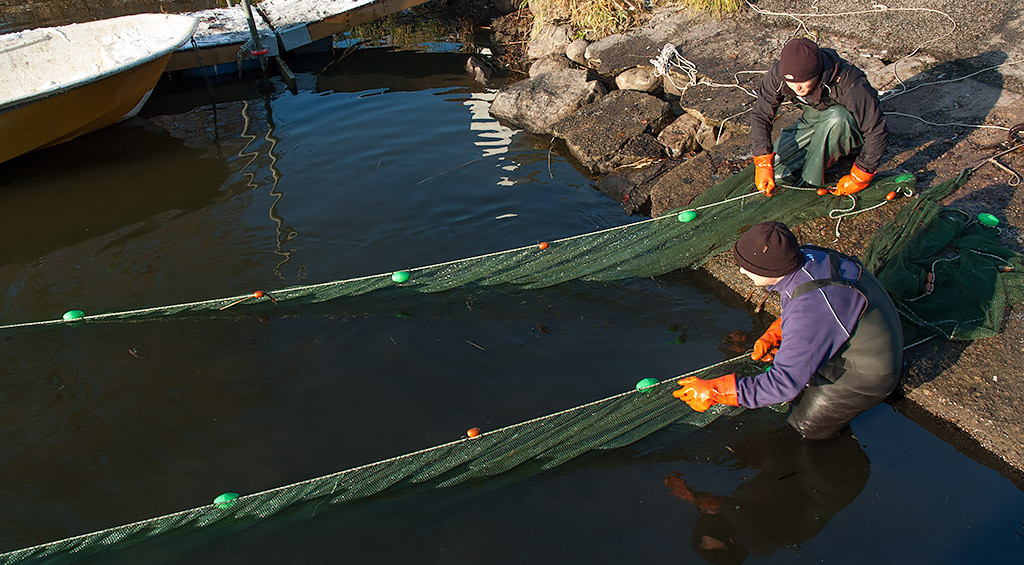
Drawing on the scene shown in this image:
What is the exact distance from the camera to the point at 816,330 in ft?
10.7

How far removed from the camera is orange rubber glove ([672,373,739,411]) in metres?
3.53

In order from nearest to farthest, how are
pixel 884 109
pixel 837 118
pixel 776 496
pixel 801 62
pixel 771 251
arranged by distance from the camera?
pixel 771 251 → pixel 776 496 → pixel 801 62 → pixel 837 118 → pixel 884 109

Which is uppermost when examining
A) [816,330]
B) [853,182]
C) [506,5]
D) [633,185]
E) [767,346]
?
[506,5]

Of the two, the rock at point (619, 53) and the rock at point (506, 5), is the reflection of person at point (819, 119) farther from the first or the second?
the rock at point (506, 5)

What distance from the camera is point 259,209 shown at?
23.1 feet

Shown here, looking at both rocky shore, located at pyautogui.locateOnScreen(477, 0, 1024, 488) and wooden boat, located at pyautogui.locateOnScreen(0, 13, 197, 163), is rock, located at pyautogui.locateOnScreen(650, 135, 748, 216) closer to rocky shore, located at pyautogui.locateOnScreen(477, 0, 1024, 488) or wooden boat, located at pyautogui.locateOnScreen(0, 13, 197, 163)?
rocky shore, located at pyautogui.locateOnScreen(477, 0, 1024, 488)

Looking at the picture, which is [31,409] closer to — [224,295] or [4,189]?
[224,295]

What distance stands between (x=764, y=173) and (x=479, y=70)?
6286 mm

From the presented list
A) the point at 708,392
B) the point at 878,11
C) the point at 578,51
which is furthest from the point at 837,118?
the point at 578,51

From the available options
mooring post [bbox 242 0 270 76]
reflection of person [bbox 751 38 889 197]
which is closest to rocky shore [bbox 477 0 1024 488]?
reflection of person [bbox 751 38 889 197]

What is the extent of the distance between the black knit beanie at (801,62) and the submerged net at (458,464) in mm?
2131

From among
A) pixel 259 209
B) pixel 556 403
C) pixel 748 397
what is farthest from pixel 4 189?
pixel 748 397

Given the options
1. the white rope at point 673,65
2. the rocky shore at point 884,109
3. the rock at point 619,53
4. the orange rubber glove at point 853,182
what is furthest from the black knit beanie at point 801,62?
the rock at point 619,53

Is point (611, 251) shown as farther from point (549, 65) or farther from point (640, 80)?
point (549, 65)
